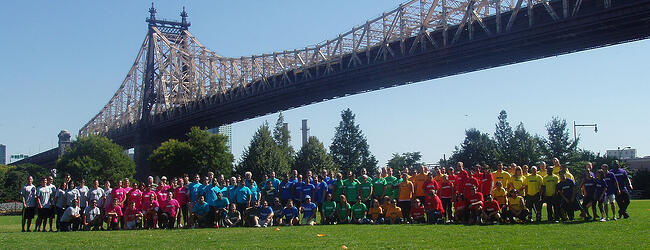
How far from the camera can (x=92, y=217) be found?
61.0 feet

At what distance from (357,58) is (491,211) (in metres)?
25.8

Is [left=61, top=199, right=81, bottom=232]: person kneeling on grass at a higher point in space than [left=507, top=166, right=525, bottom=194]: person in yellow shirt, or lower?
lower

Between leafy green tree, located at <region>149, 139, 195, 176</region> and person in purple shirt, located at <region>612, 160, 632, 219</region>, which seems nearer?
person in purple shirt, located at <region>612, 160, 632, 219</region>

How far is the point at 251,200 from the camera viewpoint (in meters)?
19.4

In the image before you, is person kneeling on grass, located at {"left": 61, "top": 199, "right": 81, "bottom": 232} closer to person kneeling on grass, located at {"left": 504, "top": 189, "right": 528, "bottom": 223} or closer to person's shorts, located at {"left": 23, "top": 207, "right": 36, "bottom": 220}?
person's shorts, located at {"left": 23, "top": 207, "right": 36, "bottom": 220}

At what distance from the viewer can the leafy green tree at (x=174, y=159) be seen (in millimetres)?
52969

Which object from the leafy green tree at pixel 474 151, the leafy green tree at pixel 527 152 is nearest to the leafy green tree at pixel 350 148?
the leafy green tree at pixel 474 151

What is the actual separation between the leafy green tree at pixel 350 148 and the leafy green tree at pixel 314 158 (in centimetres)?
375

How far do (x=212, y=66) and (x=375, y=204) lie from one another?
164 feet

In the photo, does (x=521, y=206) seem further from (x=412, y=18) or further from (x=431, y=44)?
(x=412, y=18)

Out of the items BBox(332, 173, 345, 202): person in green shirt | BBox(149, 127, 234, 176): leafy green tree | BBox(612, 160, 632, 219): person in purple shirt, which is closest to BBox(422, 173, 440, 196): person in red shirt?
BBox(332, 173, 345, 202): person in green shirt

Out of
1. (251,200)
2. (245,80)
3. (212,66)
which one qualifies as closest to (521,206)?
(251,200)

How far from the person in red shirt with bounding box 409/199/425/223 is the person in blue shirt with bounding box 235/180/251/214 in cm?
475

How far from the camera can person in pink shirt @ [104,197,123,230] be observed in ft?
61.3
